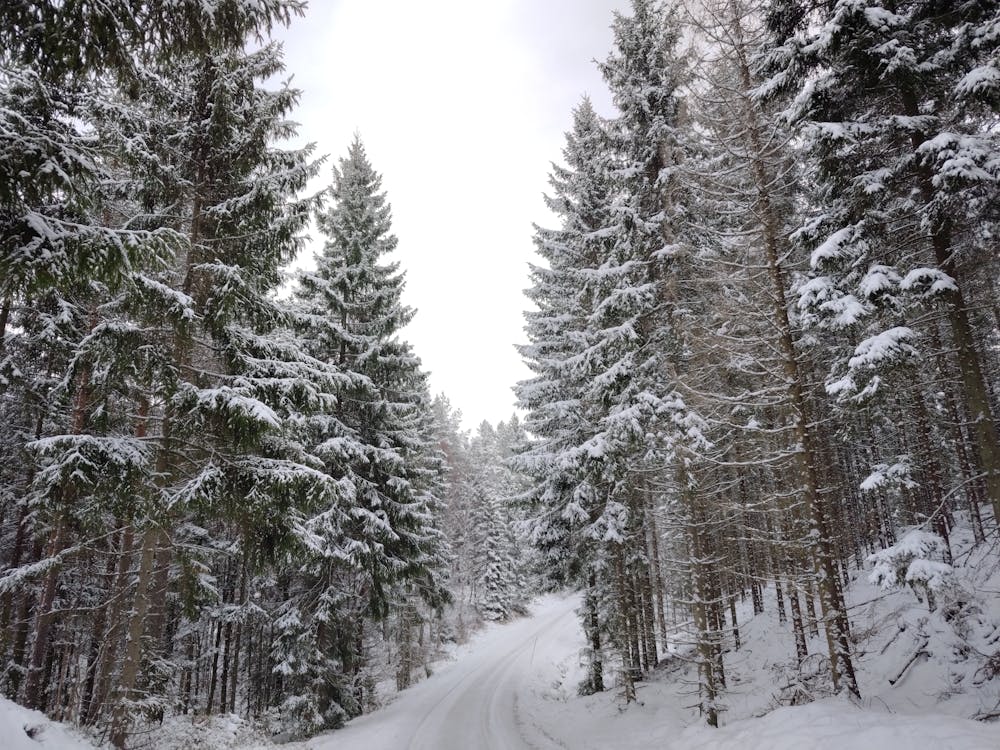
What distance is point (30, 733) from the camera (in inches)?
262

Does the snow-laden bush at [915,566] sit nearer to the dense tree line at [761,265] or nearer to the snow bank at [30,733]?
the dense tree line at [761,265]

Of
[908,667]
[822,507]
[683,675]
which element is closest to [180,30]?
[822,507]

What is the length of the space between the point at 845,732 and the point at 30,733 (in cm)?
1128

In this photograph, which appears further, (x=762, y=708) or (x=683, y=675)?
(x=683, y=675)

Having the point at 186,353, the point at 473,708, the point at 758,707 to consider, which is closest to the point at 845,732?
the point at 758,707

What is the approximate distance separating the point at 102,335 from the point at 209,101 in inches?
218

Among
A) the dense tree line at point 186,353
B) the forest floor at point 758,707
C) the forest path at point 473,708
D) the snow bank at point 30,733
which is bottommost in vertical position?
the forest path at point 473,708

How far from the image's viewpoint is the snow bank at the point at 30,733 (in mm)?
6141

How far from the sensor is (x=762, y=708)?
32.3 ft

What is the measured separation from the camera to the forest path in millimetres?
12203

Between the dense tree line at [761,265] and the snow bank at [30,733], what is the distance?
10.1 m

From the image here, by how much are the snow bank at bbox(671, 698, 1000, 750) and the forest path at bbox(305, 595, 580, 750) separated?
18.8ft

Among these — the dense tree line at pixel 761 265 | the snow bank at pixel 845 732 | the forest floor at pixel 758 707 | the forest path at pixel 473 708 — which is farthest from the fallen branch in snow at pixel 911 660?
the forest path at pixel 473 708

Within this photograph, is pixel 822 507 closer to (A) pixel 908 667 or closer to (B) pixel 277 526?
(A) pixel 908 667
